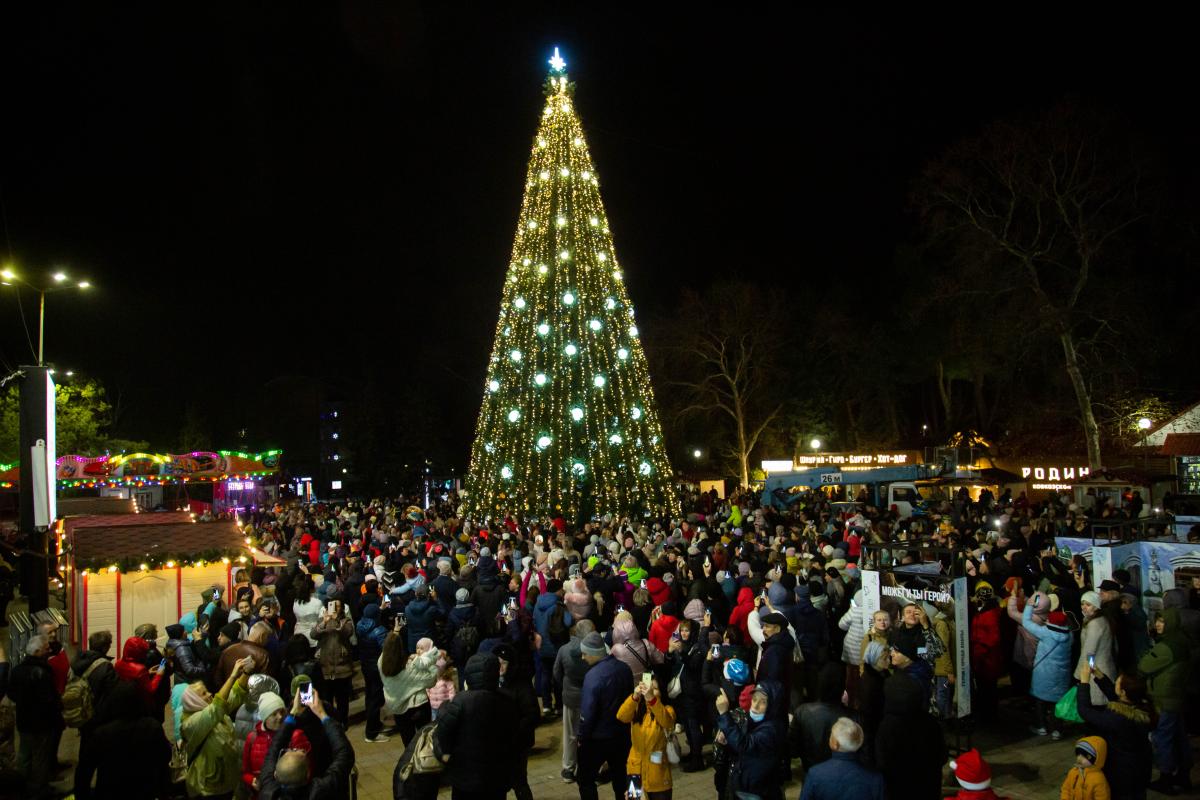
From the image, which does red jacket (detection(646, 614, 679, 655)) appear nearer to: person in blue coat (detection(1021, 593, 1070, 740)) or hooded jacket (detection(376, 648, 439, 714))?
hooded jacket (detection(376, 648, 439, 714))

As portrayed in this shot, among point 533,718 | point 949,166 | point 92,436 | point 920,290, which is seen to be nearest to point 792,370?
point 920,290

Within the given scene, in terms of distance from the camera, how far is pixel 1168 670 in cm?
581

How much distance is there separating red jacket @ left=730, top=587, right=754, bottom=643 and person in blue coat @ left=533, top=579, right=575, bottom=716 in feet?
5.19

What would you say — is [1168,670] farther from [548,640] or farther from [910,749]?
[548,640]

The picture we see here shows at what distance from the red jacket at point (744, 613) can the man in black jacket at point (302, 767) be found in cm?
410

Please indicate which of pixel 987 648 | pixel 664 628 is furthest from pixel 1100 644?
pixel 664 628

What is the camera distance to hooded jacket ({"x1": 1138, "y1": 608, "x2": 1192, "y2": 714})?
5.79m

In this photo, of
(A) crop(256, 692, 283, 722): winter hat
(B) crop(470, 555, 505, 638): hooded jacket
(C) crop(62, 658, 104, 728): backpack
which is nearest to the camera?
(A) crop(256, 692, 283, 722): winter hat

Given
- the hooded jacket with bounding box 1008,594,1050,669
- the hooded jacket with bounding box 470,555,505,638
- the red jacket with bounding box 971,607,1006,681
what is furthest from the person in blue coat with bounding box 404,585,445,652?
the hooded jacket with bounding box 1008,594,1050,669

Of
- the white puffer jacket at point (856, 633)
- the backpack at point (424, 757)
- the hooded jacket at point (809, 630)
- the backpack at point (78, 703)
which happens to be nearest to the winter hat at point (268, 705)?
the backpack at point (424, 757)

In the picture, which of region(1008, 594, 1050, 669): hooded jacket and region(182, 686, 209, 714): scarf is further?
region(1008, 594, 1050, 669): hooded jacket

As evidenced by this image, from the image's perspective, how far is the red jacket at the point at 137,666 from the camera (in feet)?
18.1

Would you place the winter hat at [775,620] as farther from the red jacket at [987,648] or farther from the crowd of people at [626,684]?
the red jacket at [987,648]

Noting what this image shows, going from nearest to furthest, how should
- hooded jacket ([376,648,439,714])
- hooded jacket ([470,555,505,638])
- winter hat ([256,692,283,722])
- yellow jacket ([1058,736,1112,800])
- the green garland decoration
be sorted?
yellow jacket ([1058,736,1112,800]) < winter hat ([256,692,283,722]) < hooded jacket ([376,648,439,714]) < hooded jacket ([470,555,505,638]) < the green garland decoration
